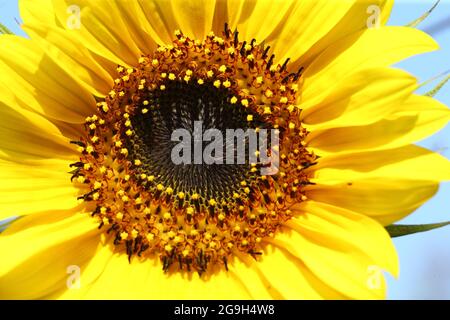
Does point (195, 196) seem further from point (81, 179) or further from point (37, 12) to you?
point (37, 12)

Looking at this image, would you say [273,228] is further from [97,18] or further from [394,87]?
[97,18]

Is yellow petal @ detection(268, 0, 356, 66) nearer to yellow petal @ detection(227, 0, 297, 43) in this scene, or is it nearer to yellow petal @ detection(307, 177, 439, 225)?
yellow petal @ detection(227, 0, 297, 43)

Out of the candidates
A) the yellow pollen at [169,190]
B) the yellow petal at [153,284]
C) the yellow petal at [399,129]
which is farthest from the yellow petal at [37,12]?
the yellow petal at [399,129]

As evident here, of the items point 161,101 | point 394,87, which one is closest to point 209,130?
point 161,101

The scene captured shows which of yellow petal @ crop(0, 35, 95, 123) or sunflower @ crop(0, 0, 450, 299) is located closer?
sunflower @ crop(0, 0, 450, 299)

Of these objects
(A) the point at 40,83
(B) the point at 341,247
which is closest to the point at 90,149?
(A) the point at 40,83

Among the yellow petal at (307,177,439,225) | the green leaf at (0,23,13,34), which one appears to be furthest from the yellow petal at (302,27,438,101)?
the green leaf at (0,23,13,34)
